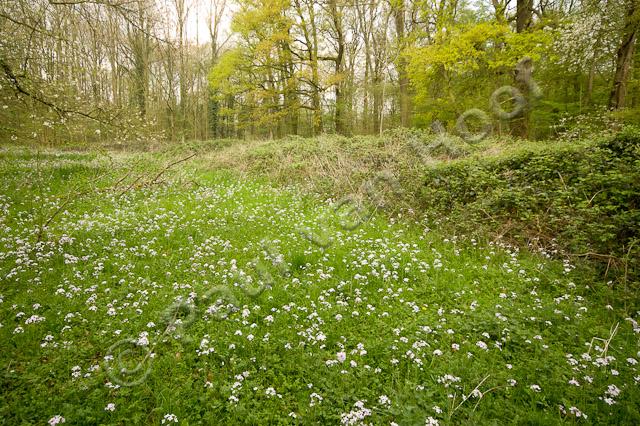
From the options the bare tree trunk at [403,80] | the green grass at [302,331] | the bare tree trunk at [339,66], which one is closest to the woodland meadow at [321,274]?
the green grass at [302,331]

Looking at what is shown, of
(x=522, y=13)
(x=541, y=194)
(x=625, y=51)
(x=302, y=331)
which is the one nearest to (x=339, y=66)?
(x=522, y=13)

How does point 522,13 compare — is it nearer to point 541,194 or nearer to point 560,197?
point 541,194

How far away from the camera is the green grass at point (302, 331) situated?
328 cm

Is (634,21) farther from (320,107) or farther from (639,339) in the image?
(320,107)

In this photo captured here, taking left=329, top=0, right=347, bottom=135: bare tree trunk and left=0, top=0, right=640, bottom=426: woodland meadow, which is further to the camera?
left=329, top=0, right=347, bottom=135: bare tree trunk

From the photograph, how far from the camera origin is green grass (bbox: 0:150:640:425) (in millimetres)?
3281

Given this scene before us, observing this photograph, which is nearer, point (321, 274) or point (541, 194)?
point (321, 274)

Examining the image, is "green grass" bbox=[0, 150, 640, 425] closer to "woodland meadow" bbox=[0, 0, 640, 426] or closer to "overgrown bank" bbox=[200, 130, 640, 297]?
"woodland meadow" bbox=[0, 0, 640, 426]

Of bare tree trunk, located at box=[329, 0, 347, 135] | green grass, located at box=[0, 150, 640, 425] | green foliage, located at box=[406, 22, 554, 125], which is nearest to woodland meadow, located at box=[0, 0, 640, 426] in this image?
green grass, located at box=[0, 150, 640, 425]

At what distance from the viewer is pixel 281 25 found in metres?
22.3

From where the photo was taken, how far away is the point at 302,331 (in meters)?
4.31

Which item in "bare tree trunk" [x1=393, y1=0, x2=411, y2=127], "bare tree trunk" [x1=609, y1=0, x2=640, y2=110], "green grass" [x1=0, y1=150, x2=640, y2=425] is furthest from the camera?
"bare tree trunk" [x1=393, y1=0, x2=411, y2=127]

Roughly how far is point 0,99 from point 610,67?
26.5 metres

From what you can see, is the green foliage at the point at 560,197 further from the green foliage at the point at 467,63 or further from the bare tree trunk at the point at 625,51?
the green foliage at the point at 467,63
